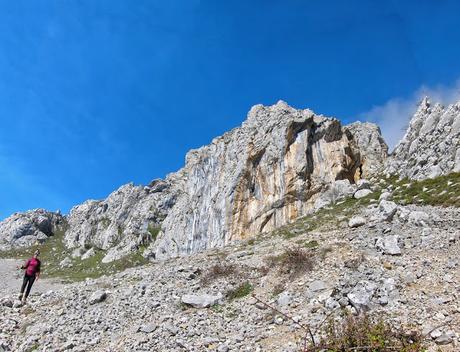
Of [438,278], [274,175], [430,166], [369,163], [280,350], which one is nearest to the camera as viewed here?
[280,350]

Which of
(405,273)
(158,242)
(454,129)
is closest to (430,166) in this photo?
(454,129)

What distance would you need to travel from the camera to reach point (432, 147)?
43375 millimetres

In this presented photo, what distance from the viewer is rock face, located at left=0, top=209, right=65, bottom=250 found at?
386 feet

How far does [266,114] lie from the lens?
69375 millimetres

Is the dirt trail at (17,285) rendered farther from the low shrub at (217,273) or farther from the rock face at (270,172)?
the rock face at (270,172)

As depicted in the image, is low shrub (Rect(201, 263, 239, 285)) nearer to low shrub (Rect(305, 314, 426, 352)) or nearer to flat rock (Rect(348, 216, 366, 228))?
flat rock (Rect(348, 216, 366, 228))

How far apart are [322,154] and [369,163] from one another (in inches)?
400

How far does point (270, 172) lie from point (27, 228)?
9345 centimetres

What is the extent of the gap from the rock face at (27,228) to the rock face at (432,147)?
346ft

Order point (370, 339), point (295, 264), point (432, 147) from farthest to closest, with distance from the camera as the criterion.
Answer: point (432, 147) → point (295, 264) → point (370, 339)

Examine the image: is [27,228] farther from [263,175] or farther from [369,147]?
[369,147]

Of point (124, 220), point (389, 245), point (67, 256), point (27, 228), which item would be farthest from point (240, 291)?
point (27, 228)

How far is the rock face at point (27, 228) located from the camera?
117750 millimetres

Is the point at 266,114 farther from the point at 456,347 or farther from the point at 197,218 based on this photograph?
the point at 456,347
